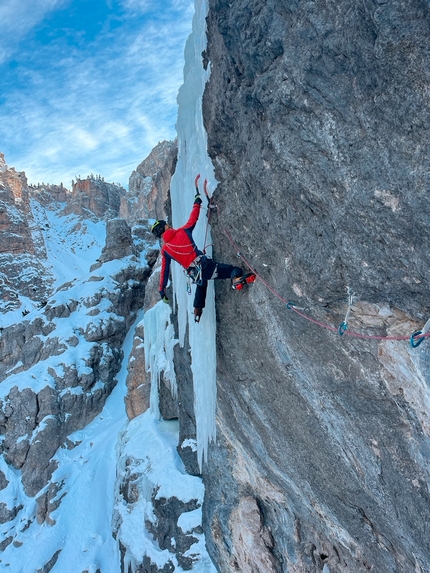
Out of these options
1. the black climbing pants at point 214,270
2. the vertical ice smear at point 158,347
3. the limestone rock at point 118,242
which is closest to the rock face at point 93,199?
the limestone rock at point 118,242

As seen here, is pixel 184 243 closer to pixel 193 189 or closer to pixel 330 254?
pixel 193 189

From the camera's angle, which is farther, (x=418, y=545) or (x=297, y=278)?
(x=297, y=278)

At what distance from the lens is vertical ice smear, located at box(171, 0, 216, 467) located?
5.11 metres

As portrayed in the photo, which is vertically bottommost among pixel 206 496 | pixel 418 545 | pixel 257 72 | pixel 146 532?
pixel 146 532

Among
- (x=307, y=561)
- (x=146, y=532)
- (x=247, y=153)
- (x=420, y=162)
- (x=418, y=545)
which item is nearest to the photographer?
(x=420, y=162)

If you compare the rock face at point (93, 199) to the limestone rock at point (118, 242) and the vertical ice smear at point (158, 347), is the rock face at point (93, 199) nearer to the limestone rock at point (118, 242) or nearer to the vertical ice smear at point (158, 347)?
the limestone rock at point (118, 242)

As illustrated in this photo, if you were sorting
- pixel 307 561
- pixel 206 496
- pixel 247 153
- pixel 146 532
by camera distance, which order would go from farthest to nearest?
pixel 146 532, pixel 206 496, pixel 307 561, pixel 247 153

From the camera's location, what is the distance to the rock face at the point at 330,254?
2.80 meters

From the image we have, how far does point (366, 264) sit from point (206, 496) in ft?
19.5

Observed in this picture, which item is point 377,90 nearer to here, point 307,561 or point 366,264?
point 366,264

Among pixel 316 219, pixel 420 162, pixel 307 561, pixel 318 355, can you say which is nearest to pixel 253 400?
pixel 318 355

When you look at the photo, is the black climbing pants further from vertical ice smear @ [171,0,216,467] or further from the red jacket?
vertical ice smear @ [171,0,216,467]

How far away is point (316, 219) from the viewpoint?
139 inches

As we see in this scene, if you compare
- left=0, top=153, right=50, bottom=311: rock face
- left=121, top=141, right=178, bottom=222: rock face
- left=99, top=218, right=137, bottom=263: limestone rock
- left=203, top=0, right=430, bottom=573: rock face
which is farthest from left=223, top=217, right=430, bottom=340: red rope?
left=0, top=153, right=50, bottom=311: rock face
